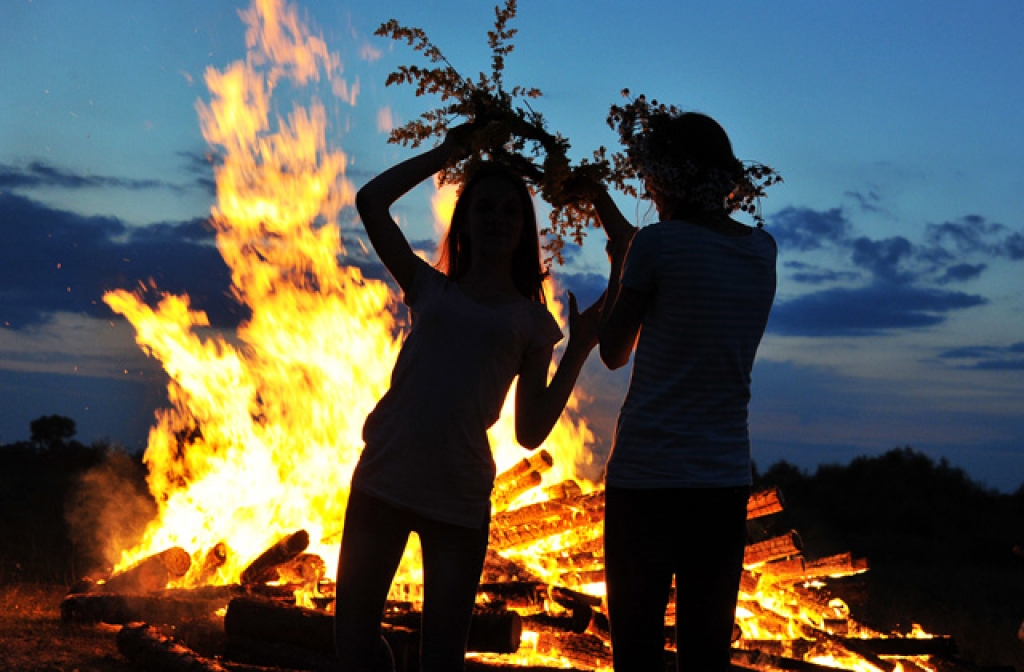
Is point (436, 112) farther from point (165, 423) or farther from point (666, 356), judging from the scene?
point (165, 423)

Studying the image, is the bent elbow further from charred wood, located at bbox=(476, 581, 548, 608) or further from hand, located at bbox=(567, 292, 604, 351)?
charred wood, located at bbox=(476, 581, 548, 608)

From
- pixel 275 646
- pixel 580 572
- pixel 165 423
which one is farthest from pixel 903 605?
pixel 165 423

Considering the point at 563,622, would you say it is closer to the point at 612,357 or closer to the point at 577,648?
the point at 577,648

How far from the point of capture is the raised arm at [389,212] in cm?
372

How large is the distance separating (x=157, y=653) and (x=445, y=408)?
153 inches

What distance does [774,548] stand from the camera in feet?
25.2

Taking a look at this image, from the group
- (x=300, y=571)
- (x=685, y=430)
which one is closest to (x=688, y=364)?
(x=685, y=430)

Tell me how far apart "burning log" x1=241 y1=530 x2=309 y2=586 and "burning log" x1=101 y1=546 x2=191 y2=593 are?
2.76ft

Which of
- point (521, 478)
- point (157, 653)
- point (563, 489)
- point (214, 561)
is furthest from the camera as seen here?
point (214, 561)

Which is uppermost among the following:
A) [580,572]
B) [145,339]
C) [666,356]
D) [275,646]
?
[145,339]

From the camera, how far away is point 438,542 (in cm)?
341

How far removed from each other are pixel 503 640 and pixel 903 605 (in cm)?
650

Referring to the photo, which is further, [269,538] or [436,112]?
[269,538]

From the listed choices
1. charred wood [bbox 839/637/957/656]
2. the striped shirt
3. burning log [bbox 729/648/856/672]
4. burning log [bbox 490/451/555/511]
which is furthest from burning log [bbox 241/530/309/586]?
the striped shirt
